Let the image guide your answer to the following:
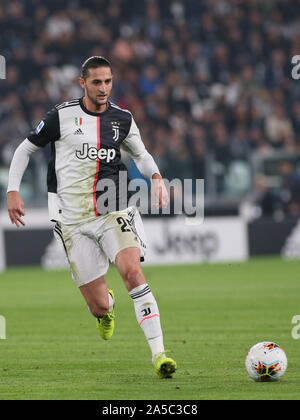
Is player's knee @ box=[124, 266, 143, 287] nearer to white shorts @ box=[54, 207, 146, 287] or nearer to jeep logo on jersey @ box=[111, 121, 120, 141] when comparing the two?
white shorts @ box=[54, 207, 146, 287]

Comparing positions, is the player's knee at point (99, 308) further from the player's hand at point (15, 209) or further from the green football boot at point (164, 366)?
the green football boot at point (164, 366)

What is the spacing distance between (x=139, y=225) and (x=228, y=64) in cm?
1639

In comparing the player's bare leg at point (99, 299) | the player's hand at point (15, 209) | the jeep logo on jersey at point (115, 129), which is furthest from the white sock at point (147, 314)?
the jeep logo on jersey at point (115, 129)

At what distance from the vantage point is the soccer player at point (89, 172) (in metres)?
7.54

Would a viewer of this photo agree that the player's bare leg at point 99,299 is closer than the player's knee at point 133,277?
No

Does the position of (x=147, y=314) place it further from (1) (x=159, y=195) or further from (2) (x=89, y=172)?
(2) (x=89, y=172)

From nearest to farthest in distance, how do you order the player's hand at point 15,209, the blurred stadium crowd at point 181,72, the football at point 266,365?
the football at point 266,365 → the player's hand at point 15,209 → the blurred stadium crowd at point 181,72

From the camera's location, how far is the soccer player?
7.54m

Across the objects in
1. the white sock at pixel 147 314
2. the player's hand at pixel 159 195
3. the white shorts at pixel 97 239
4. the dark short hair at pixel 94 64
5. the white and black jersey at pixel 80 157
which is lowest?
the white sock at pixel 147 314

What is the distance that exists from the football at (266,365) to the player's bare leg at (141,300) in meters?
0.70

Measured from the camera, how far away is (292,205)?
21.3 metres

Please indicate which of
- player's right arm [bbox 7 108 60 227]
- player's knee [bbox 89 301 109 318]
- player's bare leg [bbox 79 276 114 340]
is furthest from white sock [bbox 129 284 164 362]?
player's right arm [bbox 7 108 60 227]

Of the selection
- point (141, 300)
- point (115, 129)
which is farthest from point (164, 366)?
point (115, 129)

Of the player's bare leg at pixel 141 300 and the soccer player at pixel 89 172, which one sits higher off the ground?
the soccer player at pixel 89 172
